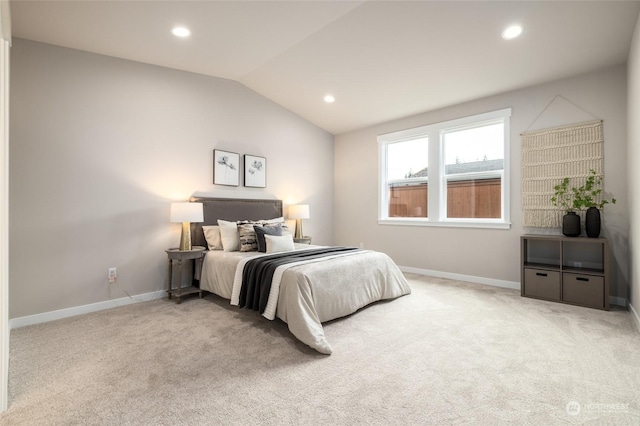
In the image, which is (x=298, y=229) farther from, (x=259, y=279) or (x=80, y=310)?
(x=80, y=310)

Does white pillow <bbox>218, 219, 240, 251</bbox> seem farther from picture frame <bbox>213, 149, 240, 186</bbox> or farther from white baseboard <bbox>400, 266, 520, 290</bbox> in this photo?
white baseboard <bbox>400, 266, 520, 290</bbox>

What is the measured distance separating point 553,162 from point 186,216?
14.4ft

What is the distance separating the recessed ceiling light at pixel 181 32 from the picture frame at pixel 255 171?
1799 mm

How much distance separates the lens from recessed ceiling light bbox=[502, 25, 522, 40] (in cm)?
293

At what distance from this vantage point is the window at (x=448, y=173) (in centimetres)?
423

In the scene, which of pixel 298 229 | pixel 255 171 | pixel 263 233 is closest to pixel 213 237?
pixel 263 233

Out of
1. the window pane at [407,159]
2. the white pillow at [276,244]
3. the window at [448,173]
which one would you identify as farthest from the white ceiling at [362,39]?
the white pillow at [276,244]

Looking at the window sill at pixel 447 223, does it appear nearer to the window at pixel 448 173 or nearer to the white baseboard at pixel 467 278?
the window at pixel 448 173

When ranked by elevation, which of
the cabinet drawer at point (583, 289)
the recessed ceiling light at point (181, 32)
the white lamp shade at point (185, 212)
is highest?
the recessed ceiling light at point (181, 32)

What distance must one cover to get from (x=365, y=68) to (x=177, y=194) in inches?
113

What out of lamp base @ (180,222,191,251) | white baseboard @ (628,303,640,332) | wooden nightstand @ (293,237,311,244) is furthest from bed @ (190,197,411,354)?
white baseboard @ (628,303,640,332)

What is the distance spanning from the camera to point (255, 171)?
15.7ft

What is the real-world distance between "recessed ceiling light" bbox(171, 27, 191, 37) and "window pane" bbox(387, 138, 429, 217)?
3534 mm

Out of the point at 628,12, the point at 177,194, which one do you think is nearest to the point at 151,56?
the point at 177,194
